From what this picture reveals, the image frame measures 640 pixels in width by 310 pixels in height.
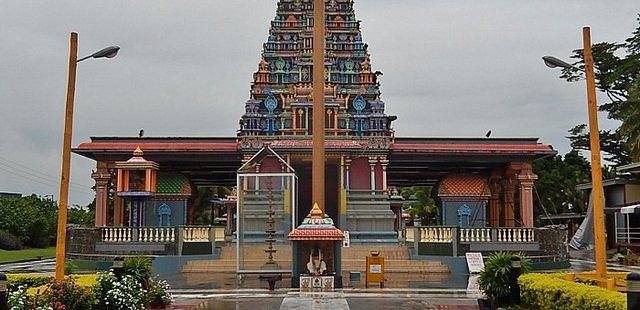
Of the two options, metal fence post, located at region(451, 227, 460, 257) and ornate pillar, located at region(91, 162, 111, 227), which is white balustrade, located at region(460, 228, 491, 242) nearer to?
metal fence post, located at region(451, 227, 460, 257)

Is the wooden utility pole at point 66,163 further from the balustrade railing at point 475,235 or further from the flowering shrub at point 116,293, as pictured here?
the balustrade railing at point 475,235

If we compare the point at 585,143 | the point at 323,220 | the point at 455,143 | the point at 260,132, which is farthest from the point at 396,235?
the point at 585,143

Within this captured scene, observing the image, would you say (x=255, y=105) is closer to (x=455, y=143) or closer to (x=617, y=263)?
(x=455, y=143)

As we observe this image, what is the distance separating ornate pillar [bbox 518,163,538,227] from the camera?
3091cm

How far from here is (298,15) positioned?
38469 mm

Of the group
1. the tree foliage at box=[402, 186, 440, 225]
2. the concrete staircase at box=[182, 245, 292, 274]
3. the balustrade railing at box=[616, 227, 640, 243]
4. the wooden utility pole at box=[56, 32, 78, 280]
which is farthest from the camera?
the tree foliage at box=[402, 186, 440, 225]

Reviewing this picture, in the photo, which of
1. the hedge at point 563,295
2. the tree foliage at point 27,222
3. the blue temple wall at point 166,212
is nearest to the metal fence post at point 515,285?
the hedge at point 563,295

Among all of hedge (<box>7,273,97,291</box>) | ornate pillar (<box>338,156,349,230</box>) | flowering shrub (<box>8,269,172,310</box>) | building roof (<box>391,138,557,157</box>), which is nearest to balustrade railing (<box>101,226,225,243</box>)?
ornate pillar (<box>338,156,349,230</box>)

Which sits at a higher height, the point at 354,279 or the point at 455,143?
the point at 455,143

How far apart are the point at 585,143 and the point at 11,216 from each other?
3701 cm

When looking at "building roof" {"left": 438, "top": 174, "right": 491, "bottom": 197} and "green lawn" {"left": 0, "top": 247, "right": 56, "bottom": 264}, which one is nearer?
"green lawn" {"left": 0, "top": 247, "right": 56, "bottom": 264}

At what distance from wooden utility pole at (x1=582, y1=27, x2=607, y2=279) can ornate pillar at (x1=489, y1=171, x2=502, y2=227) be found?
23.7 m

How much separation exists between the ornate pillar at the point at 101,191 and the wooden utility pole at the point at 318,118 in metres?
14.3

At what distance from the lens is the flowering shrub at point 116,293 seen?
37.2 ft
